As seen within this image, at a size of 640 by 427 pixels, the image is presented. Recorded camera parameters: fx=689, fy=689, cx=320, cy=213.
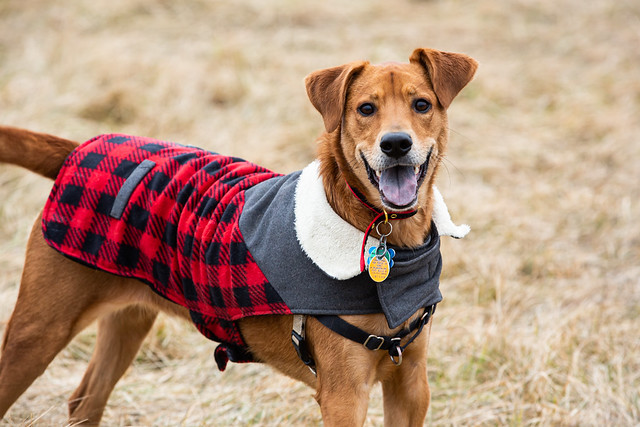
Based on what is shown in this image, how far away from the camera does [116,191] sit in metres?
3.29

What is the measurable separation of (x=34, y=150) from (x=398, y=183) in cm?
183

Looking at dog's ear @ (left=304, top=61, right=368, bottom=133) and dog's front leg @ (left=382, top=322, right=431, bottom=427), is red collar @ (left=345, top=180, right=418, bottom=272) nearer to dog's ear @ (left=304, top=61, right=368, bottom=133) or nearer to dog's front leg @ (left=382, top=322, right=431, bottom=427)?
dog's ear @ (left=304, top=61, right=368, bottom=133)

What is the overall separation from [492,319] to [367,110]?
2.35 m

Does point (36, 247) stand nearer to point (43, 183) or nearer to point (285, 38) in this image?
point (43, 183)

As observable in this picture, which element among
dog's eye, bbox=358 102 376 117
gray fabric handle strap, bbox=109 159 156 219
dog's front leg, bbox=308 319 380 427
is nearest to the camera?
dog's front leg, bbox=308 319 380 427

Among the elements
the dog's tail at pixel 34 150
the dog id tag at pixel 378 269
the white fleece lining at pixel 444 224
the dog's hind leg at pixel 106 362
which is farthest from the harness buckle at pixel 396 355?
the dog's tail at pixel 34 150

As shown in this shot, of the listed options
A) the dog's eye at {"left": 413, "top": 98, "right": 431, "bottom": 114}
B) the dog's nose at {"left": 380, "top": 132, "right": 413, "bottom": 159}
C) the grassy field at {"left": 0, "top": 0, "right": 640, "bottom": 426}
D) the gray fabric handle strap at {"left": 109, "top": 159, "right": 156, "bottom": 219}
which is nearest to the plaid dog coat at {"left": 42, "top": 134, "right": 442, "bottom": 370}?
the gray fabric handle strap at {"left": 109, "top": 159, "right": 156, "bottom": 219}

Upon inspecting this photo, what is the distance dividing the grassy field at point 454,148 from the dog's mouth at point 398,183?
1674 millimetres

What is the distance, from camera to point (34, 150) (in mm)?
3416

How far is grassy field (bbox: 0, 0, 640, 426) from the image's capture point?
13.8ft

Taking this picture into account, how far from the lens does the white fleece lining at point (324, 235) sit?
9.19 feet

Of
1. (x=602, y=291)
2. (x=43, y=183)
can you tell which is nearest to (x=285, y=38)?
(x=43, y=183)

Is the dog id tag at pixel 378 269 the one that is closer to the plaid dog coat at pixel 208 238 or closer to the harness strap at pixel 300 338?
the plaid dog coat at pixel 208 238

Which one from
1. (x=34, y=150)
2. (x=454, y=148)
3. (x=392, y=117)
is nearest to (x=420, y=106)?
(x=392, y=117)
